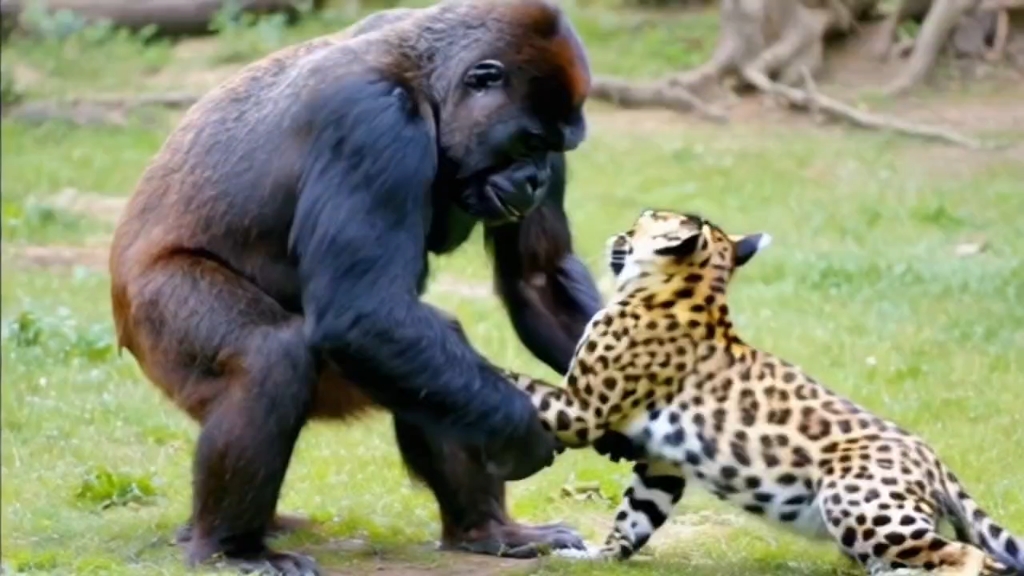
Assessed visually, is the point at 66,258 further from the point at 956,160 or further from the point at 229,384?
the point at 229,384

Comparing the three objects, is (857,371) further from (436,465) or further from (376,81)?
(376,81)

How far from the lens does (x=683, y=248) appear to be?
606 cm

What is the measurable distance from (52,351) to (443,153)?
16.4 feet

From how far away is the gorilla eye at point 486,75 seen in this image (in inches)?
239

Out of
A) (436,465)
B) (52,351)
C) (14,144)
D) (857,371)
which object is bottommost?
(14,144)

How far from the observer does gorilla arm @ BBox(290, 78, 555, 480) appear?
591cm

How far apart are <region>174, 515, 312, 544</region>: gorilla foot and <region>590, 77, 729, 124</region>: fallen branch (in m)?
12.1

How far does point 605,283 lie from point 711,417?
5.87 m

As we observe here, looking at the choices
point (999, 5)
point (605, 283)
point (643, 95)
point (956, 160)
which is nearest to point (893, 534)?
point (605, 283)

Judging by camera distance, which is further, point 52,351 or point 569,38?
point 52,351

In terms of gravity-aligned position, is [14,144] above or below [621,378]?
below

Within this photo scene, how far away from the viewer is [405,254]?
5945mm

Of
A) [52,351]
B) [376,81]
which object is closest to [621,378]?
[376,81]

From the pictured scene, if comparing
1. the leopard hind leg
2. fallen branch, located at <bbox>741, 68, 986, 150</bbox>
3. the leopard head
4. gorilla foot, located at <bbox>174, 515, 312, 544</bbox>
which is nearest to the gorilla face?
the leopard head
